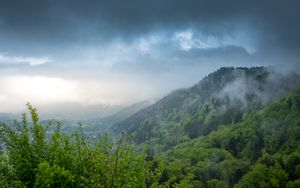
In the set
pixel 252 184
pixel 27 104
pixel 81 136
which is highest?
pixel 27 104

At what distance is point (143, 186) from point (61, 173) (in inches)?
249

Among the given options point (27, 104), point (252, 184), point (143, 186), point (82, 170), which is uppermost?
point (27, 104)

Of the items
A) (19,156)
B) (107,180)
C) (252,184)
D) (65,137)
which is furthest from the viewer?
(252,184)

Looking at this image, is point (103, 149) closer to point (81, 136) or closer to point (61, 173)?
point (81, 136)

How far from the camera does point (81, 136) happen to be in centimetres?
2748

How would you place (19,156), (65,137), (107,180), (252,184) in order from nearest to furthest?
(107,180) → (19,156) → (65,137) → (252,184)

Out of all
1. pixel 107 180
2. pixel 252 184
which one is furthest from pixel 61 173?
pixel 252 184

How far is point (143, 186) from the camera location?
26828 millimetres

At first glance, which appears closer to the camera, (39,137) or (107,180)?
(107,180)

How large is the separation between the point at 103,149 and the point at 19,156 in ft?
18.9

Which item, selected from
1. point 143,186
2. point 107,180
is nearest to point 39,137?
point 107,180

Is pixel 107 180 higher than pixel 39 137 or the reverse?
the reverse

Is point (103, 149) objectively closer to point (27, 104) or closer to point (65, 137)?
point (65, 137)

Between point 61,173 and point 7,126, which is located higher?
point 7,126
